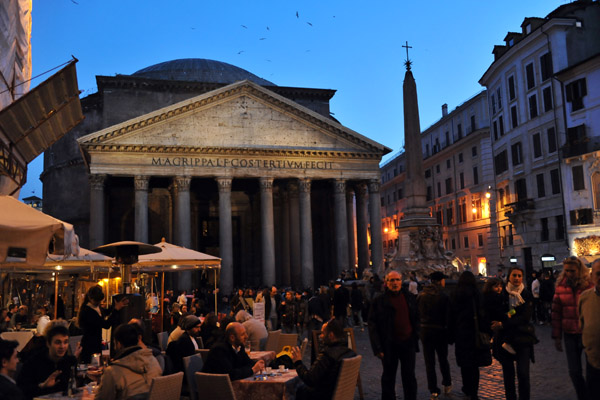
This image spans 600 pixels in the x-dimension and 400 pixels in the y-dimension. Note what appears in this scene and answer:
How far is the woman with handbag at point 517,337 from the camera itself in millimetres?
6066

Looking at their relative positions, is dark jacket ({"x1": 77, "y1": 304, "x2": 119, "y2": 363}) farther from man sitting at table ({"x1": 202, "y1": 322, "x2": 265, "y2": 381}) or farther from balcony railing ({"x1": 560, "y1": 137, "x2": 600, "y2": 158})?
balcony railing ({"x1": 560, "y1": 137, "x2": 600, "y2": 158})

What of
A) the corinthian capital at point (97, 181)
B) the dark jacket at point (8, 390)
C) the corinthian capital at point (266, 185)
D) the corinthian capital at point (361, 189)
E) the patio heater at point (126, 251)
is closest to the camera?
the dark jacket at point (8, 390)

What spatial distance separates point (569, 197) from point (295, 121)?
14.5 meters

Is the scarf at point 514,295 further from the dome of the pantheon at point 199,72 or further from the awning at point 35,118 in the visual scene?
the dome of the pantheon at point 199,72

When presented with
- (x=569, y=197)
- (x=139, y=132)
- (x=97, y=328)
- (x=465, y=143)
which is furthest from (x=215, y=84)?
(x=97, y=328)

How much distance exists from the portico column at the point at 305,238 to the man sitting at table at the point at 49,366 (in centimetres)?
2451

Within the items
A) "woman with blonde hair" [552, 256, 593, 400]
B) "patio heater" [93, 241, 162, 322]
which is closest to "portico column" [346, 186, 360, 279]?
"patio heater" [93, 241, 162, 322]

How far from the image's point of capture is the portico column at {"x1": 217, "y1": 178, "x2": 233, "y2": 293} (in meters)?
28.8

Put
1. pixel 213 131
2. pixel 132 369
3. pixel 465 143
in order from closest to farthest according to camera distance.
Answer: pixel 132 369
pixel 213 131
pixel 465 143

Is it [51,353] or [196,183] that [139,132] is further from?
[51,353]

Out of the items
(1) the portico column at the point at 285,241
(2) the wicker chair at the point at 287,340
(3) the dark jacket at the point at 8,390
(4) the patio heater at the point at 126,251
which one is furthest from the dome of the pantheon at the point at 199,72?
(3) the dark jacket at the point at 8,390

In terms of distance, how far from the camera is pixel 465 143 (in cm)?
4103

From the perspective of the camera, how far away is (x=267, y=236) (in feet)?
97.3

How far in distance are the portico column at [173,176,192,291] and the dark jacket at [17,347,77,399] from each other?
23.5 metres
